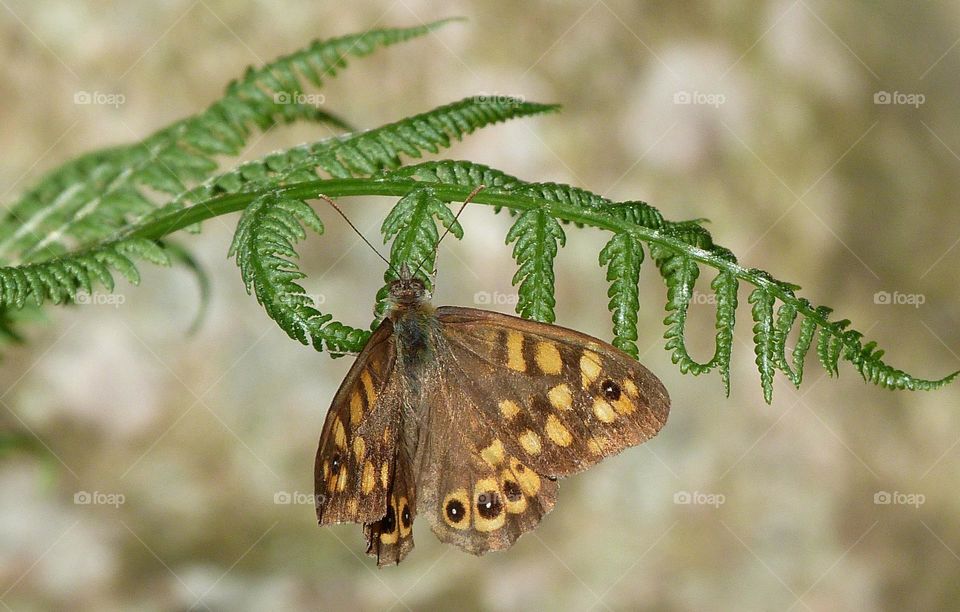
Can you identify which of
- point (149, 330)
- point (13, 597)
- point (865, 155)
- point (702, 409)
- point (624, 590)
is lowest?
point (624, 590)

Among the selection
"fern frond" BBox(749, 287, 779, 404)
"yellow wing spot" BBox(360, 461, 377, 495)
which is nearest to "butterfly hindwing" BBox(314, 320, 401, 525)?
"yellow wing spot" BBox(360, 461, 377, 495)

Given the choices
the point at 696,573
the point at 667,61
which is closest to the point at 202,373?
the point at 696,573

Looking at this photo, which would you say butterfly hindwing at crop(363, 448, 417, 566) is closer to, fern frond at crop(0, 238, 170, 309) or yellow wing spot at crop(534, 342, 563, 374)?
yellow wing spot at crop(534, 342, 563, 374)

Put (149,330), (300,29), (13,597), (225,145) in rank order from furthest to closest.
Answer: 1. (300,29)
2. (149,330)
3. (13,597)
4. (225,145)

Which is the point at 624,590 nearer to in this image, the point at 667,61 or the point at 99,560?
the point at 99,560

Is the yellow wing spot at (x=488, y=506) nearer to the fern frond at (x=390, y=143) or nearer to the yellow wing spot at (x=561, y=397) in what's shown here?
the yellow wing spot at (x=561, y=397)

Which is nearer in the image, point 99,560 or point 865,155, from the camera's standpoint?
point 99,560
